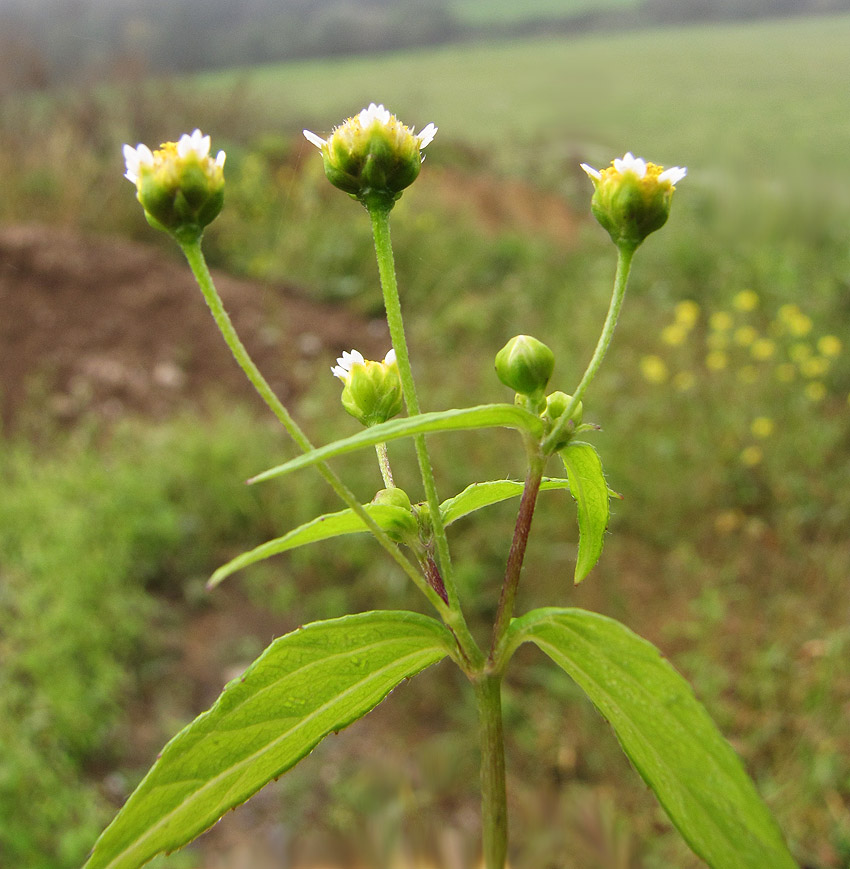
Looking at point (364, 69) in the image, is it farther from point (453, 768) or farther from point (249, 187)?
point (453, 768)

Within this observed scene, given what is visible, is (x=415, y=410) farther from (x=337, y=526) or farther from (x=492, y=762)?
(x=492, y=762)

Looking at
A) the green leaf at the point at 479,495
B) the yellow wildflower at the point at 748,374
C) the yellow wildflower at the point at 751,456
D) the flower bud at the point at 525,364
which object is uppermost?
the flower bud at the point at 525,364

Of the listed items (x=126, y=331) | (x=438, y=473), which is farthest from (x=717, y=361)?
(x=126, y=331)

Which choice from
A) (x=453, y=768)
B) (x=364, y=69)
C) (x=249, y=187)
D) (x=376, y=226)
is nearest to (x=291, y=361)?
(x=249, y=187)

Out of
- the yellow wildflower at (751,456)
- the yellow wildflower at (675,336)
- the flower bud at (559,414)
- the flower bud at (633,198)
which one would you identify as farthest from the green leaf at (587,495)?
the yellow wildflower at (675,336)

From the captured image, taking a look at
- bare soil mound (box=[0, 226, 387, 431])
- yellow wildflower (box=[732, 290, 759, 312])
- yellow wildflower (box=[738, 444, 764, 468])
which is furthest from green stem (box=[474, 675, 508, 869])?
bare soil mound (box=[0, 226, 387, 431])

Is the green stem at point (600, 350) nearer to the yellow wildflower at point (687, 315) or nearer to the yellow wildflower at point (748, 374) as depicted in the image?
the yellow wildflower at point (748, 374)
